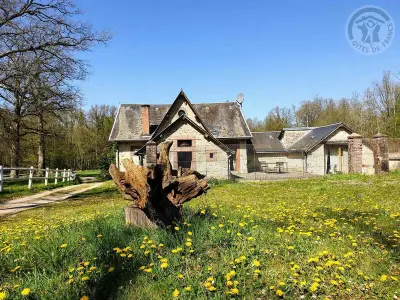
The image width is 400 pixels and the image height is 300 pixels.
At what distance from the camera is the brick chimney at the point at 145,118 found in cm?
3014

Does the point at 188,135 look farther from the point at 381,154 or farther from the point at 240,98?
the point at 381,154

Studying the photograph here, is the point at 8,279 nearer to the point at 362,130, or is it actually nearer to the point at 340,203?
the point at 340,203

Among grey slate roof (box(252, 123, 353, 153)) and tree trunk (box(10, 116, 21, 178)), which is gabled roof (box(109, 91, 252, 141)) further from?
tree trunk (box(10, 116, 21, 178))

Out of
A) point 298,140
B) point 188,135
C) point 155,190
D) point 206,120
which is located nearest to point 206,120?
point 206,120

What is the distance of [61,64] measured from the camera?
16.5 meters

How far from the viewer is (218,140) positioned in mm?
24594

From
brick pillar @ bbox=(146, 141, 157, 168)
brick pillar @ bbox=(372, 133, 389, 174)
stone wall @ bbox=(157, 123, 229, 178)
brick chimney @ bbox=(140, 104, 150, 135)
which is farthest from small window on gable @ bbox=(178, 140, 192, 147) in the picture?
brick pillar @ bbox=(372, 133, 389, 174)

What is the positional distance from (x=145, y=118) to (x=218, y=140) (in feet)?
31.9

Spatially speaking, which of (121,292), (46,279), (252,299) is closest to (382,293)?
(252,299)

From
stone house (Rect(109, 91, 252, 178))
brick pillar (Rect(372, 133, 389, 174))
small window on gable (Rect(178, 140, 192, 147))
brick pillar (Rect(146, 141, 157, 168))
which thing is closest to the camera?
brick pillar (Rect(372, 133, 389, 174))

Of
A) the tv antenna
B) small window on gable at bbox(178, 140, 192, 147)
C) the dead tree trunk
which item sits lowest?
the dead tree trunk

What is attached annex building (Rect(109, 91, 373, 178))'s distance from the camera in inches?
927

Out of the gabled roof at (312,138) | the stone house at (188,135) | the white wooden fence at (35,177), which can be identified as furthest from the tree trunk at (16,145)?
the gabled roof at (312,138)

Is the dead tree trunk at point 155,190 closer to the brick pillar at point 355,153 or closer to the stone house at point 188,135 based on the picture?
the stone house at point 188,135
